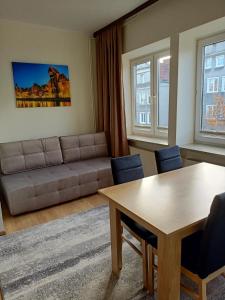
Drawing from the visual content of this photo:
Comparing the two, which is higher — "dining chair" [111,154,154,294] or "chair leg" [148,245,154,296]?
"dining chair" [111,154,154,294]

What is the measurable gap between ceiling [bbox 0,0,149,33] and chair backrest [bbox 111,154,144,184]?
2.04m

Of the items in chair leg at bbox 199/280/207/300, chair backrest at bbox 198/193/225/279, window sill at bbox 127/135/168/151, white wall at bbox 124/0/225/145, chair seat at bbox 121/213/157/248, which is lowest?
chair leg at bbox 199/280/207/300

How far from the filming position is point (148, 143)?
3.36 meters

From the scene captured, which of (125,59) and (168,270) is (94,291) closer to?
(168,270)

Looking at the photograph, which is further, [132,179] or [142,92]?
[142,92]

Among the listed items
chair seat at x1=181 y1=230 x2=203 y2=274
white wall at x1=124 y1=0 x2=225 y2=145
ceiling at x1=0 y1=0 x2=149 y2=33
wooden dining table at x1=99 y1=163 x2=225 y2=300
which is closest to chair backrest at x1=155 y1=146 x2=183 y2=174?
wooden dining table at x1=99 y1=163 x2=225 y2=300

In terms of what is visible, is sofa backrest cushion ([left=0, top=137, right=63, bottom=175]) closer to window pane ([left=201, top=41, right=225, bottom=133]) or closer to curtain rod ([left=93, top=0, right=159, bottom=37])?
curtain rod ([left=93, top=0, right=159, bottom=37])

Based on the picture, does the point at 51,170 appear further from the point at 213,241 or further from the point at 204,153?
the point at 213,241

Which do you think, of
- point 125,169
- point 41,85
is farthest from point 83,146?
point 125,169

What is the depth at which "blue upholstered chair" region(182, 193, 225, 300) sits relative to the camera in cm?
112

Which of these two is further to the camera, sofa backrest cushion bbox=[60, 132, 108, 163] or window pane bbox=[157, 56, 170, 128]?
sofa backrest cushion bbox=[60, 132, 108, 163]

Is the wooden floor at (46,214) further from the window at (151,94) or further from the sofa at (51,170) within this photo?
the window at (151,94)

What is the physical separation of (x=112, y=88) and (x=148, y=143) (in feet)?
3.55

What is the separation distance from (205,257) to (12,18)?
143 inches
